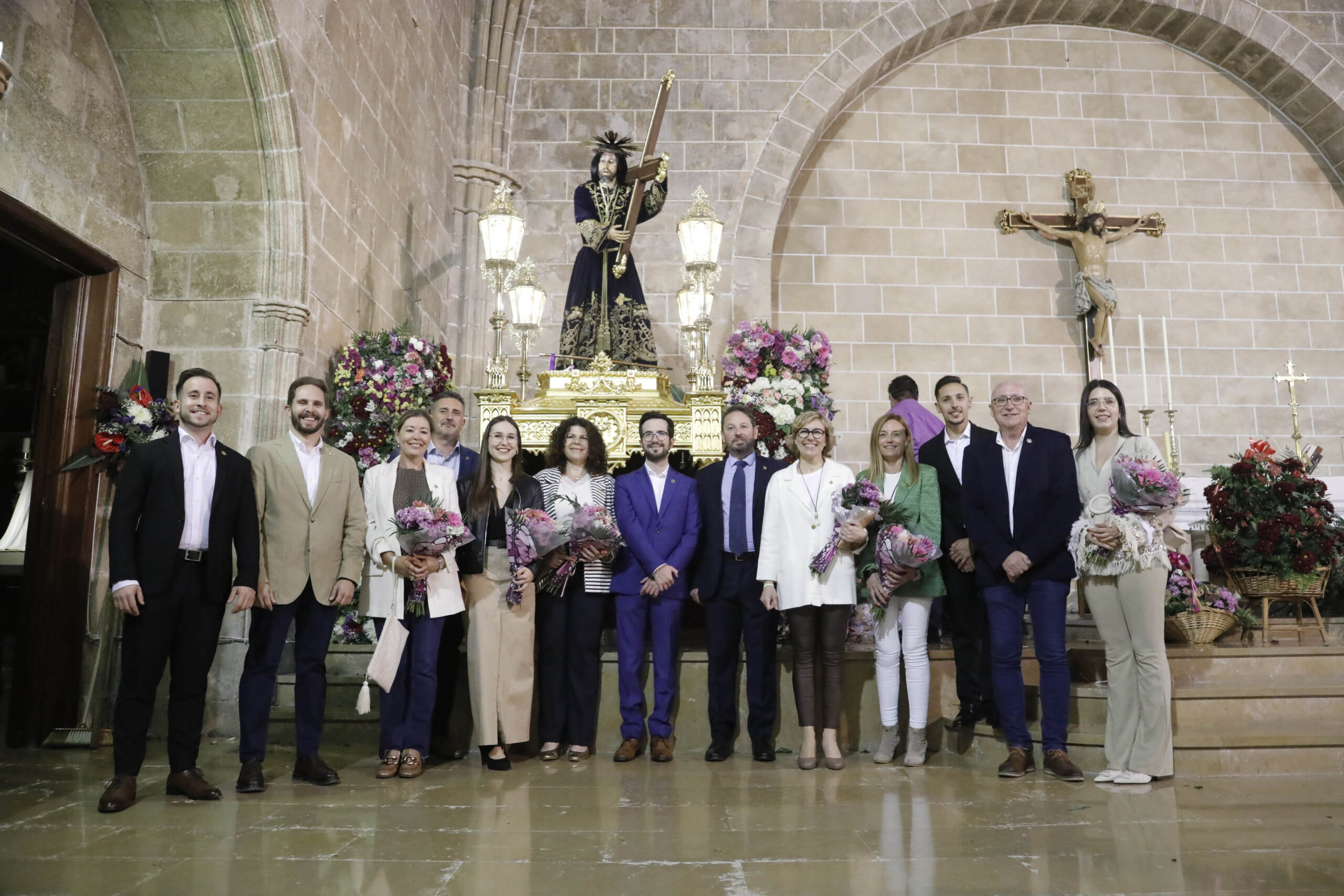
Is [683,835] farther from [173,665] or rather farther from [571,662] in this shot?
[173,665]

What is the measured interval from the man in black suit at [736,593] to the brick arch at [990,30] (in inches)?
171

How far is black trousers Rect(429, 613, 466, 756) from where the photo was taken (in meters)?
4.43

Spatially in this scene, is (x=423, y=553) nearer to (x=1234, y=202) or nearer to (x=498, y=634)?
(x=498, y=634)

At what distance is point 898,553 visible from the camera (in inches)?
163

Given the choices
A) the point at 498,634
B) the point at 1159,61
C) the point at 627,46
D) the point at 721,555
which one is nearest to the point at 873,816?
the point at 721,555

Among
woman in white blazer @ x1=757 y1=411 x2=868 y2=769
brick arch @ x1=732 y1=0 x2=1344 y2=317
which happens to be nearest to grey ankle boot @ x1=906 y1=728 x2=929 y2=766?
woman in white blazer @ x1=757 y1=411 x2=868 y2=769

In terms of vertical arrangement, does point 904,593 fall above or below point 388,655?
above

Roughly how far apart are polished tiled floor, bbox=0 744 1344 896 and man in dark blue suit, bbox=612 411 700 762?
1.48 ft

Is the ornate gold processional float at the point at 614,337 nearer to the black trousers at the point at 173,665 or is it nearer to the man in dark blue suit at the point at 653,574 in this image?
the man in dark blue suit at the point at 653,574

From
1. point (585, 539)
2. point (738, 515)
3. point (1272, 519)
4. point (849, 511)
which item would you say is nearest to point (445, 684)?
point (585, 539)

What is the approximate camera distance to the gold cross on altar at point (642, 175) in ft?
20.3

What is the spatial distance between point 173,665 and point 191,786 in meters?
0.46

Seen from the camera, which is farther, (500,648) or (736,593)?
(736,593)

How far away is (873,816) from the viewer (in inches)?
128
